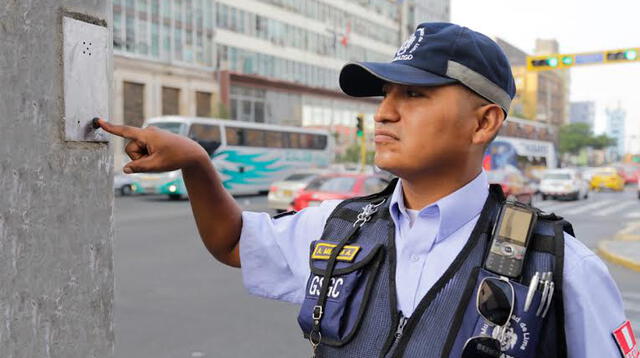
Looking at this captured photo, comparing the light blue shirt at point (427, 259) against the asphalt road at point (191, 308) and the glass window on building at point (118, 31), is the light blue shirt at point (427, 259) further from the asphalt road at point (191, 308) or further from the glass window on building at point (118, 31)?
the glass window on building at point (118, 31)

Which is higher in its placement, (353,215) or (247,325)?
(353,215)

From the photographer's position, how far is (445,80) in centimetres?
147

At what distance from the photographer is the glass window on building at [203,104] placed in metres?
39.9

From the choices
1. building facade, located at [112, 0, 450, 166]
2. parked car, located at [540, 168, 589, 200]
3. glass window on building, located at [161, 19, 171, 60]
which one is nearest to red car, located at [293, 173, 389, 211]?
parked car, located at [540, 168, 589, 200]

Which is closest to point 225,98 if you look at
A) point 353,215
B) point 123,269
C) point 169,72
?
point 169,72

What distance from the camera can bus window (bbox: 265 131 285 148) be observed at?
26625 mm

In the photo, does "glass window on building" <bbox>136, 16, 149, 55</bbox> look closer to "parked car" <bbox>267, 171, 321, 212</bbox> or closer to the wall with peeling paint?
"parked car" <bbox>267, 171, 321, 212</bbox>

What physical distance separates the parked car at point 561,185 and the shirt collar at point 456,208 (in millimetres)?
24813

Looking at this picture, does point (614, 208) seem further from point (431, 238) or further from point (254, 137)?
point (431, 238)

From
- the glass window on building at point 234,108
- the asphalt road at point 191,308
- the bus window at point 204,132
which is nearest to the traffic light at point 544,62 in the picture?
the asphalt road at point 191,308

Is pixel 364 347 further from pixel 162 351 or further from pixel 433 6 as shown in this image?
pixel 433 6

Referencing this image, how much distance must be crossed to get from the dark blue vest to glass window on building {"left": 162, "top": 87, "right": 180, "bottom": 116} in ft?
123

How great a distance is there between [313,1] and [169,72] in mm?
16378

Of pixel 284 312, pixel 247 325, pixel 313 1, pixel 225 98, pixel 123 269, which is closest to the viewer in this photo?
pixel 247 325
